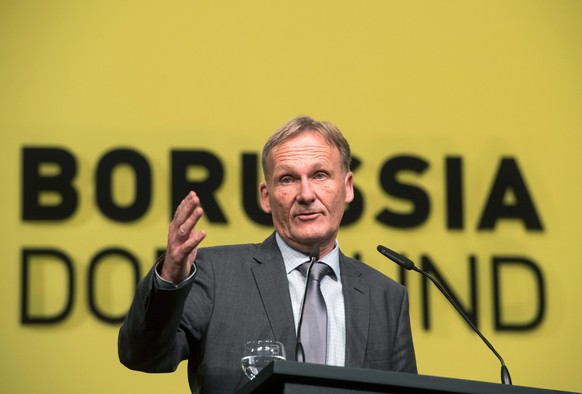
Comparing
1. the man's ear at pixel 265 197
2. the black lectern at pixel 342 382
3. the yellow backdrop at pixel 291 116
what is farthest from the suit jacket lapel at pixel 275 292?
the yellow backdrop at pixel 291 116

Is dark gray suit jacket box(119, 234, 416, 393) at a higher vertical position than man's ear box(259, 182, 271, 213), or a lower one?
lower

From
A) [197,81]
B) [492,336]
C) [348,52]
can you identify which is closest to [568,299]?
[492,336]

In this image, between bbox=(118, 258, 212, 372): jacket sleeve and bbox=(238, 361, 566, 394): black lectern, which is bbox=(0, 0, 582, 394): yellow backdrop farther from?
bbox=(238, 361, 566, 394): black lectern

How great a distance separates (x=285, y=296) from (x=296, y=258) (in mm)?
179

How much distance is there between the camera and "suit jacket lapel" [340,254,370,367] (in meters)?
3.18

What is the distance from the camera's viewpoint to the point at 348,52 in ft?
16.3

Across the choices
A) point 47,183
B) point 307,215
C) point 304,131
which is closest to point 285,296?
point 307,215

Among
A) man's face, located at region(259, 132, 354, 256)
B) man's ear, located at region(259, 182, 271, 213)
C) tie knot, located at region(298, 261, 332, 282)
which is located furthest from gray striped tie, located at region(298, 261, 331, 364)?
man's ear, located at region(259, 182, 271, 213)

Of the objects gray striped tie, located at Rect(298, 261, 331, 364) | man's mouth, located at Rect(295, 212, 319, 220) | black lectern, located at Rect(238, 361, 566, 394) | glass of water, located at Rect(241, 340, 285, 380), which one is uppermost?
man's mouth, located at Rect(295, 212, 319, 220)

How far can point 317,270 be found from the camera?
132 inches

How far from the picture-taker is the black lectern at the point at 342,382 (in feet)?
7.27

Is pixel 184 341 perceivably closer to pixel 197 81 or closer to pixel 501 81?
pixel 197 81

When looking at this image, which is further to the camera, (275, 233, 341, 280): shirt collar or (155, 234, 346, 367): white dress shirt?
(275, 233, 341, 280): shirt collar

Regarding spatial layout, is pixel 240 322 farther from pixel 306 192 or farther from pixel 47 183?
pixel 47 183
